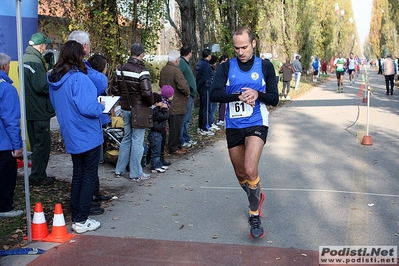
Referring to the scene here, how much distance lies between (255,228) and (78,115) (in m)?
2.18

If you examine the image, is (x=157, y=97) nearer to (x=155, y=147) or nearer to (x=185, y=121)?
(x=155, y=147)

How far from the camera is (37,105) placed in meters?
7.39

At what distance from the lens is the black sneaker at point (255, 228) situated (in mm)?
5258

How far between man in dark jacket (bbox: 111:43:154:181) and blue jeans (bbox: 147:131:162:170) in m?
0.45

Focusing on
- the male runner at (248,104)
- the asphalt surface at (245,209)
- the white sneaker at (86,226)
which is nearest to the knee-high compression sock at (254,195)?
the male runner at (248,104)

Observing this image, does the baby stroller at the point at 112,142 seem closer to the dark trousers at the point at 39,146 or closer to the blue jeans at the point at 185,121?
the dark trousers at the point at 39,146

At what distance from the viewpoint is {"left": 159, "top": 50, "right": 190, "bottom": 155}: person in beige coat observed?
1011 centimetres

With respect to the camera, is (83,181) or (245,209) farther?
(245,209)

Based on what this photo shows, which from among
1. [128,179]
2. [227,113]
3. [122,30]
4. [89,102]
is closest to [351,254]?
[227,113]

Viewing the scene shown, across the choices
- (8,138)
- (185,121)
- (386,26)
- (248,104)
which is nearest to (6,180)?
(8,138)

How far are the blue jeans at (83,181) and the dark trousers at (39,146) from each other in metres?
1.99

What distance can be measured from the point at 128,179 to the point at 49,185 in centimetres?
122

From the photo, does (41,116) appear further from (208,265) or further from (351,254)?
(351,254)

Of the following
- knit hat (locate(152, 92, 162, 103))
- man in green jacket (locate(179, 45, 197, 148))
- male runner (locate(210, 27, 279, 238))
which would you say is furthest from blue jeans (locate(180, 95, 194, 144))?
male runner (locate(210, 27, 279, 238))
